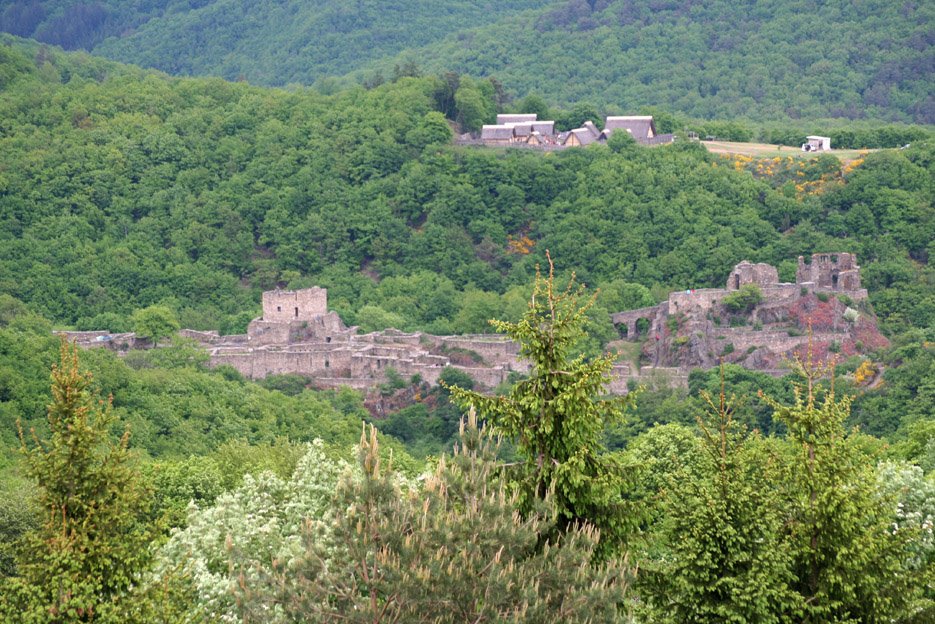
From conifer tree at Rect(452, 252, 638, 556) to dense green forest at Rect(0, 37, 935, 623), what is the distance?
40 mm

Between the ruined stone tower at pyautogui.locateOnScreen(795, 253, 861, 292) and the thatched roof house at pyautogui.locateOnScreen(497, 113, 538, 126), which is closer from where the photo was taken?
the ruined stone tower at pyautogui.locateOnScreen(795, 253, 861, 292)

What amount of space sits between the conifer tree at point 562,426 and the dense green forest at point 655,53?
8123 centimetres

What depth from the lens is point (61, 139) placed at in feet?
294

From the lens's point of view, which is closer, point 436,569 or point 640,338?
point 436,569

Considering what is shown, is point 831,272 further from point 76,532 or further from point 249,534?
point 76,532

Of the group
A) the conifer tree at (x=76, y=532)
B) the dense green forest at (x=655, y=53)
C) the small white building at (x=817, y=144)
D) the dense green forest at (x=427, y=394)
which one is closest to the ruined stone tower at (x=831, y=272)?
the dense green forest at (x=427, y=394)

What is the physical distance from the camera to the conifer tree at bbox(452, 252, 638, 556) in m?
18.8

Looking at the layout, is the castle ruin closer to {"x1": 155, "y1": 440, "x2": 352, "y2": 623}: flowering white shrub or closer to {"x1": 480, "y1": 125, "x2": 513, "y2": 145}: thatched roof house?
{"x1": 480, "y1": 125, "x2": 513, "y2": 145}: thatched roof house

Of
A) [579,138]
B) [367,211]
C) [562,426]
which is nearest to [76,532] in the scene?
[562,426]

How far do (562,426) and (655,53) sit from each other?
346 ft

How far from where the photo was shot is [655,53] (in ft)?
398

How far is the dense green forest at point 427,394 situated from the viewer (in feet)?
57.3

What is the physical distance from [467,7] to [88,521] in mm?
142226

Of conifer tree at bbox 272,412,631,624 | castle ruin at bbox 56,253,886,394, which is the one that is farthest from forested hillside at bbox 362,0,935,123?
conifer tree at bbox 272,412,631,624
